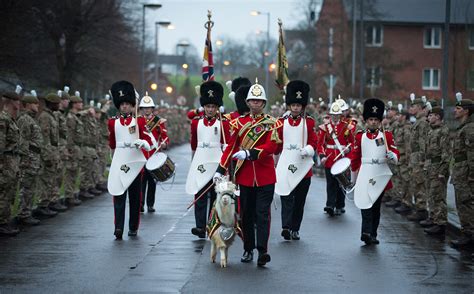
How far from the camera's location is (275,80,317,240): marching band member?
15.6 metres

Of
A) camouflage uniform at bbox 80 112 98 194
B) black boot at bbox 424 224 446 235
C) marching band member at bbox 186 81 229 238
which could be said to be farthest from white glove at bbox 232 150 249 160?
camouflage uniform at bbox 80 112 98 194

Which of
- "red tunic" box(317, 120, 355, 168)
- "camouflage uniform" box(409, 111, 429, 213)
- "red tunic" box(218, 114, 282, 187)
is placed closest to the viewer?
"red tunic" box(218, 114, 282, 187)

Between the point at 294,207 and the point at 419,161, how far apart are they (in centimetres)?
430

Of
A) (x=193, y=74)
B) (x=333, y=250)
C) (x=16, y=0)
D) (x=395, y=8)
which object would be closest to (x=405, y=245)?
(x=333, y=250)

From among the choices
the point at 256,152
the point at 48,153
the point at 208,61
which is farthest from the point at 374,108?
the point at 48,153

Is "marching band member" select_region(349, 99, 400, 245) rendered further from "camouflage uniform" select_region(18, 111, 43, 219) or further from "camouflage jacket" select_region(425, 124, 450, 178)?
"camouflage uniform" select_region(18, 111, 43, 219)

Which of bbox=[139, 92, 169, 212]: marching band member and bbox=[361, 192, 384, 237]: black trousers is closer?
bbox=[361, 192, 384, 237]: black trousers

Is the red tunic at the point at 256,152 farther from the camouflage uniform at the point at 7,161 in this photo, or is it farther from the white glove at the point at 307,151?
the camouflage uniform at the point at 7,161

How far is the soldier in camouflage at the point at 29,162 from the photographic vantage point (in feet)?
54.7

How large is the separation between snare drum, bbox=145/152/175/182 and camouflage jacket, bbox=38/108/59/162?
8.69ft

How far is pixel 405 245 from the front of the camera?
1502 centimetres

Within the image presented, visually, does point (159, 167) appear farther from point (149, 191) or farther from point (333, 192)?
point (333, 192)

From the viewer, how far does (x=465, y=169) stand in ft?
48.6

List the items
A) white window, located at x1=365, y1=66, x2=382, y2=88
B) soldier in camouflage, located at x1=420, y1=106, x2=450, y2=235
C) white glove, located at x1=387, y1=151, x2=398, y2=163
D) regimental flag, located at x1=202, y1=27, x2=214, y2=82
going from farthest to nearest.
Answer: white window, located at x1=365, y1=66, x2=382, y2=88 < regimental flag, located at x1=202, y1=27, x2=214, y2=82 < soldier in camouflage, located at x1=420, y1=106, x2=450, y2=235 < white glove, located at x1=387, y1=151, x2=398, y2=163
